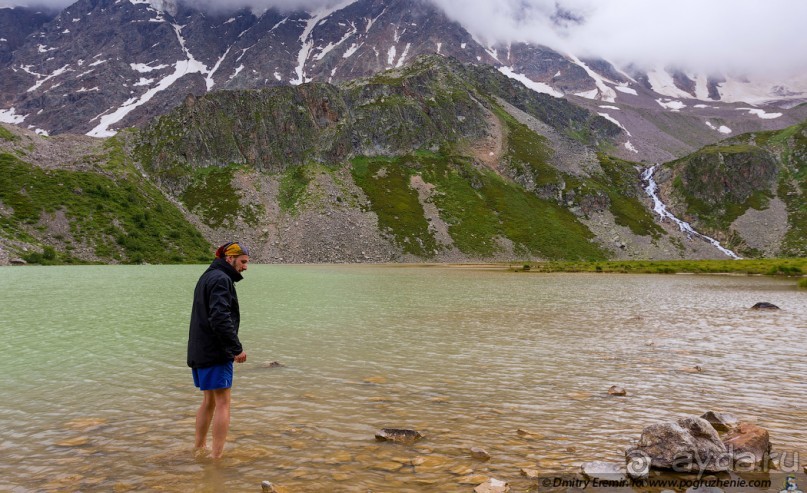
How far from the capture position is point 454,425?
10008mm

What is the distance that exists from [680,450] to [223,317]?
331 inches

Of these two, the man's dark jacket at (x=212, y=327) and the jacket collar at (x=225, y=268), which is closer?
the man's dark jacket at (x=212, y=327)

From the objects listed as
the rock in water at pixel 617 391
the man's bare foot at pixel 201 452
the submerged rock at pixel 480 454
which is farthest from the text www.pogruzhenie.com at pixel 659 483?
the man's bare foot at pixel 201 452

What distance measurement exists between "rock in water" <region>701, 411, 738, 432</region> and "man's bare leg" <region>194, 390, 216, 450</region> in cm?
1032

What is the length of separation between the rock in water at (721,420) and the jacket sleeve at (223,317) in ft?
32.5

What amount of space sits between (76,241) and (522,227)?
14312 cm

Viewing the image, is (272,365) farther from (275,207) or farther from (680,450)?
(275,207)

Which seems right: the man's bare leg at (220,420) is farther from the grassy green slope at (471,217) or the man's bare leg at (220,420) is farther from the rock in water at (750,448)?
the grassy green slope at (471,217)

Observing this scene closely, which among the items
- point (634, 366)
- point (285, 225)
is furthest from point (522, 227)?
point (634, 366)

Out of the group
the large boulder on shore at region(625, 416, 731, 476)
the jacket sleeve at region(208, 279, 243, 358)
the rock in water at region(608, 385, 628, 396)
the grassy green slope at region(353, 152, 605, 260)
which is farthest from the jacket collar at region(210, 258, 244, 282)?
the grassy green slope at region(353, 152, 605, 260)

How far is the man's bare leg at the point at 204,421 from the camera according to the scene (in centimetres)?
902

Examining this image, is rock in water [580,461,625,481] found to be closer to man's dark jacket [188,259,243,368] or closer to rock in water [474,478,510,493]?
rock in water [474,478,510,493]

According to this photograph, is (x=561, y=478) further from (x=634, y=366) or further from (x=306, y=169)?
(x=306, y=169)

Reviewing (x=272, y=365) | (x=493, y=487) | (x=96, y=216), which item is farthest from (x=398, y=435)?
(x=96, y=216)
